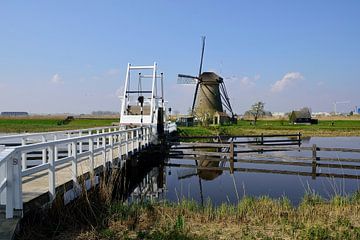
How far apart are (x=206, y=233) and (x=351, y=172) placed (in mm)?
14587

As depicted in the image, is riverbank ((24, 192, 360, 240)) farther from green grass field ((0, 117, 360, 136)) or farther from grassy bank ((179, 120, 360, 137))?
green grass field ((0, 117, 360, 136))

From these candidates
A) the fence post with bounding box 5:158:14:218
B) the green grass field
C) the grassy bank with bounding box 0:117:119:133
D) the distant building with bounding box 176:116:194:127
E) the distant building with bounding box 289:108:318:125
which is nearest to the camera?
the fence post with bounding box 5:158:14:218

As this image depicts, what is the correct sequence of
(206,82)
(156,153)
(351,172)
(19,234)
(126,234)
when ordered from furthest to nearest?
1. (206,82)
2. (156,153)
3. (351,172)
4. (126,234)
5. (19,234)

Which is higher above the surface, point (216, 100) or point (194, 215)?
point (216, 100)

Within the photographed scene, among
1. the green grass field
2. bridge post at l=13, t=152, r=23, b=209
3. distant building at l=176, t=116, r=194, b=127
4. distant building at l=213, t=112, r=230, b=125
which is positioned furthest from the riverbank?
distant building at l=213, t=112, r=230, b=125

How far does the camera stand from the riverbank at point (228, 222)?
21.2 ft

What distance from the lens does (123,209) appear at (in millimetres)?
7918

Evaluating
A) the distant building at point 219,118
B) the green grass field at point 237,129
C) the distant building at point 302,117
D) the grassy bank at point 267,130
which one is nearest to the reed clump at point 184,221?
the grassy bank at point 267,130

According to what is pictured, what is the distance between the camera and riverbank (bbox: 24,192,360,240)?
647 cm

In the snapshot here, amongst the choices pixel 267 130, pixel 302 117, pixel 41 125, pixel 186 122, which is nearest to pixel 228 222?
pixel 267 130

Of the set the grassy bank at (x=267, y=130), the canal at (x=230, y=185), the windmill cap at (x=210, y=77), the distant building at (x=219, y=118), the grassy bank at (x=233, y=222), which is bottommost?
the canal at (x=230, y=185)

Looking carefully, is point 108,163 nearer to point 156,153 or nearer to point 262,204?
point 262,204

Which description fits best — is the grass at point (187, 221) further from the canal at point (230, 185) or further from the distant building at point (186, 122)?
the distant building at point (186, 122)

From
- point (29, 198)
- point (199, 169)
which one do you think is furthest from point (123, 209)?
point (199, 169)
